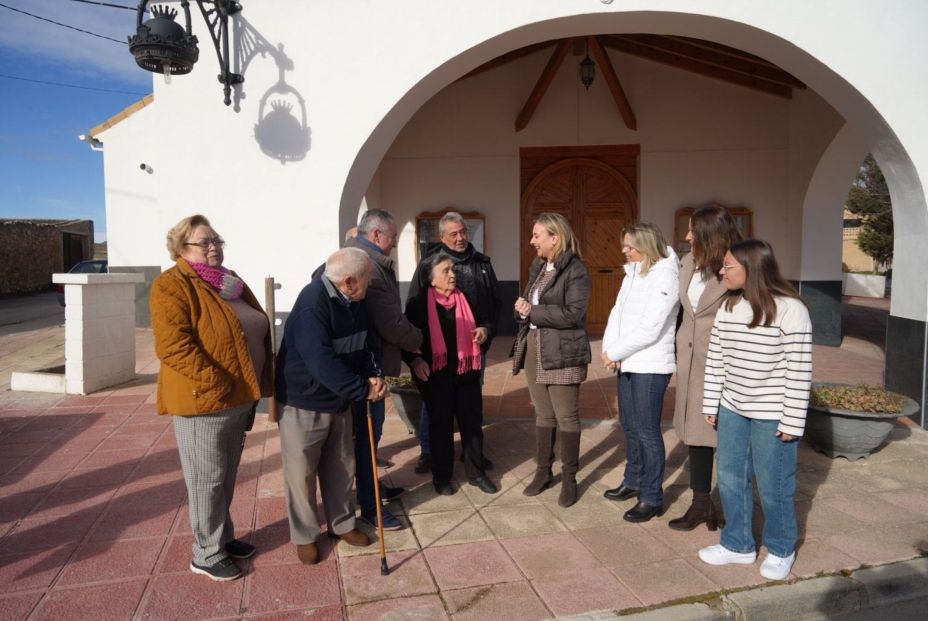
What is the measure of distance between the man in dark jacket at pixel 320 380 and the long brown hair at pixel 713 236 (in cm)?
168

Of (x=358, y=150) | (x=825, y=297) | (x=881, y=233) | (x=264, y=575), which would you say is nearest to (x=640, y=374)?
(x=264, y=575)

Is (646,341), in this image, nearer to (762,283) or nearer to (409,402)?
(762,283)

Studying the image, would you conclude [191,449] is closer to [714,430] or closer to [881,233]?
[714,430]

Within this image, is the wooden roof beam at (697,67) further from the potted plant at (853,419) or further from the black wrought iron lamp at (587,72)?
the potted plant at (853,419)

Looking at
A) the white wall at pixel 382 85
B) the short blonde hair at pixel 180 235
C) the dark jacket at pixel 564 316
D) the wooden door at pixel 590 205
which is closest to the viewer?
the short blonde hair at pixel 180 235

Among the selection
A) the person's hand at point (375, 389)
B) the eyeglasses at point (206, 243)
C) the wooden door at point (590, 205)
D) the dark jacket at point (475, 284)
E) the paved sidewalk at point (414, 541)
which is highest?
the wooden door at point (590, 205)

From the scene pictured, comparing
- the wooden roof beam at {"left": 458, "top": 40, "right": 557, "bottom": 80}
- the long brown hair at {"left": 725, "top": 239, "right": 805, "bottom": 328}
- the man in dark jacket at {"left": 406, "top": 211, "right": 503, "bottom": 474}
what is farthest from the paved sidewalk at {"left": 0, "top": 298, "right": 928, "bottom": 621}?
the wooden roof beam at {"left": 458, "top": 40, "right": 557, "bottom": 80}

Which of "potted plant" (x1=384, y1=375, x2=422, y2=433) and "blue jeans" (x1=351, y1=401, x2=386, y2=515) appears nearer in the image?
"blue jeans" (x1=351, y1=401, x2=386, y2=515)

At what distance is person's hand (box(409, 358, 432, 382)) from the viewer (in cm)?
376

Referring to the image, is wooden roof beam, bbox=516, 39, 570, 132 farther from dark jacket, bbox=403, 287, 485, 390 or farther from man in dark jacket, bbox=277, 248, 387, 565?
man in dark jacket, bbox=277, 248, 387, 565

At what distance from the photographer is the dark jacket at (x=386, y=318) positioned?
342 centimetres

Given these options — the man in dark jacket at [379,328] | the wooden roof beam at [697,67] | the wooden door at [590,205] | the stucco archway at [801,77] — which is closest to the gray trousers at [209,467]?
the man in dark jacket at [379,328]

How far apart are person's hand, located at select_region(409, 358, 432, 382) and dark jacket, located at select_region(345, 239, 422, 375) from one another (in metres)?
0.10

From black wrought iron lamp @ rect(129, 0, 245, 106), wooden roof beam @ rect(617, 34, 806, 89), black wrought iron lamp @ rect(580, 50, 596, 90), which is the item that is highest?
wooden roof beam @ rect(617, 34, 806, 89)
